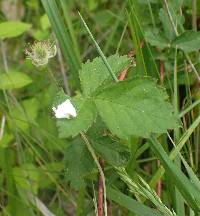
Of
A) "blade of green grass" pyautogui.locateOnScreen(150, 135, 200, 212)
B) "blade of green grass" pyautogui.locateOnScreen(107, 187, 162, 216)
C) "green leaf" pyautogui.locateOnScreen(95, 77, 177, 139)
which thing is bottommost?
"blade of green grass" pyautogui.locateOnScreen(107, 187, 162, 216)

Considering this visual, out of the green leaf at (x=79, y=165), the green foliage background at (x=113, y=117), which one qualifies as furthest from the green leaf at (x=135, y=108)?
the green leaf at (x=79, y=165)

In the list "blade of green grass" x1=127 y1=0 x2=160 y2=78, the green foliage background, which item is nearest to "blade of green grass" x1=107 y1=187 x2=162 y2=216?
the green foliage background

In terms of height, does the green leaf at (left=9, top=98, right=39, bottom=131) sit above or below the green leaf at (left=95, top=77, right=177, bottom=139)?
below

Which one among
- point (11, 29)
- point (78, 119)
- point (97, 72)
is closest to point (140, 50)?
point (97, 72)

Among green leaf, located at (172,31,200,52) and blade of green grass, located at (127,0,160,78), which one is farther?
green leaf, located at (172,31,200,52)

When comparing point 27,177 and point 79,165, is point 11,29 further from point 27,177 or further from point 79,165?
point 79,165

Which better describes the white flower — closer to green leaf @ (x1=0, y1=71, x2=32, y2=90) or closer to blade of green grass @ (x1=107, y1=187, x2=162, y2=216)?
blade of green grass @ (x1=107, y1=187, x2=162, y2=216)
